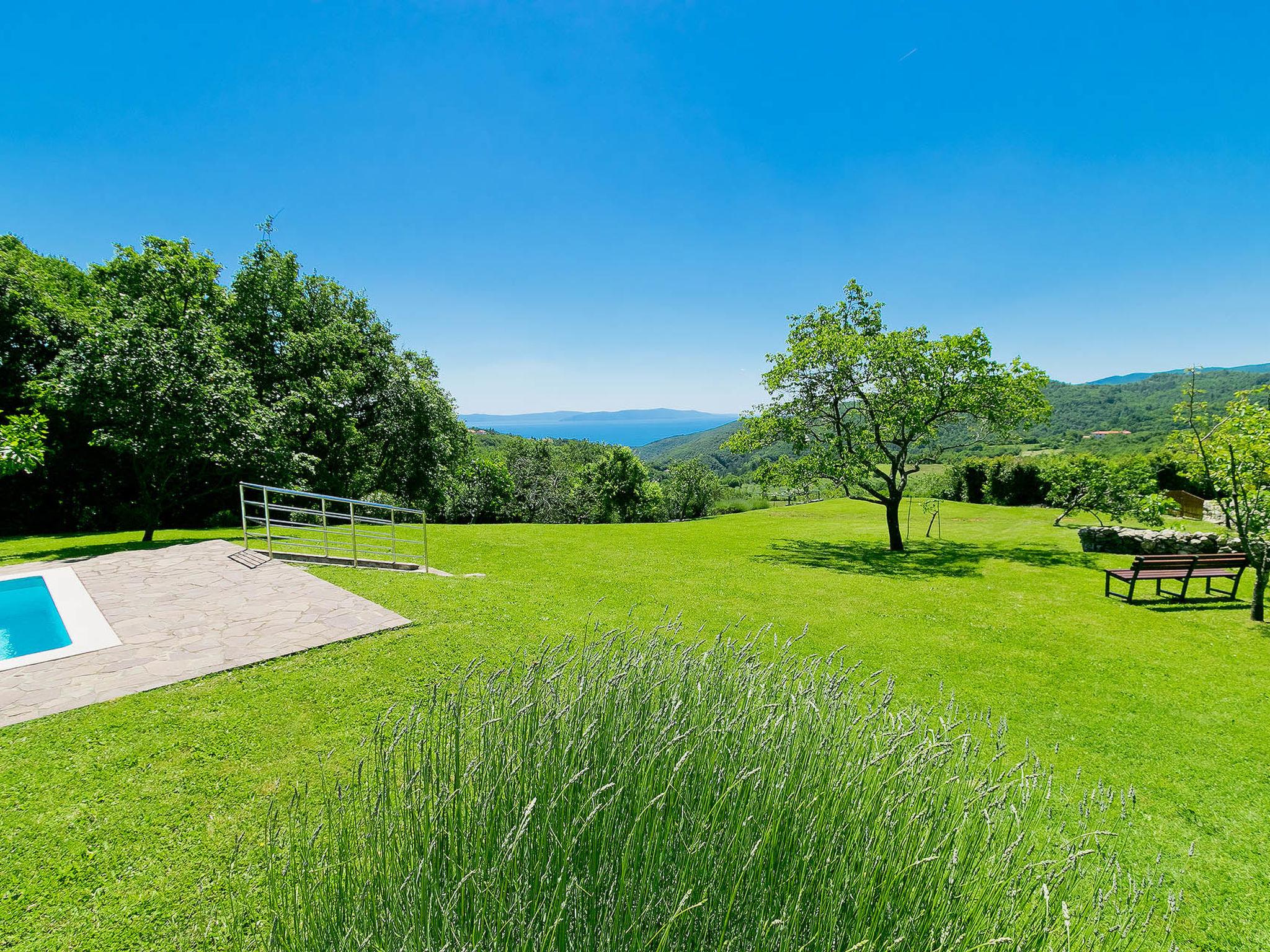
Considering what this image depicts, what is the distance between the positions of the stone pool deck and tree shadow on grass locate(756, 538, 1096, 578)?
11.0m

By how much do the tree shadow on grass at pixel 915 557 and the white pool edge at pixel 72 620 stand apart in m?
13.1

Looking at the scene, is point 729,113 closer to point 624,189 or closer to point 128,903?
point 624,189

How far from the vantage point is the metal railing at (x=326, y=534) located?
903 cm

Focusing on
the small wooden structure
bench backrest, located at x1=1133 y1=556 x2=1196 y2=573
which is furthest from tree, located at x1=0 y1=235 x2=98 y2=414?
the small wooden structure

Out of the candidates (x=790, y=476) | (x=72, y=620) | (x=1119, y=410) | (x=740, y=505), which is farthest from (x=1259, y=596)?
(x=1119, y=410)

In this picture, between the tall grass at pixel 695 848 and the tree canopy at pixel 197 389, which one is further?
the tree canopy at pixel 197 389

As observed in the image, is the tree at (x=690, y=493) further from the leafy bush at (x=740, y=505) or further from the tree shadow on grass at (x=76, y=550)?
Answer: the tree shadow on grass at (x=76, y=550)

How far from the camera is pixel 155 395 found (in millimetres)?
10438

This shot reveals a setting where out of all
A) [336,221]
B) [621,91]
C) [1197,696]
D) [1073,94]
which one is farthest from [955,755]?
[336,221]

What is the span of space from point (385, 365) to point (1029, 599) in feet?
78.4

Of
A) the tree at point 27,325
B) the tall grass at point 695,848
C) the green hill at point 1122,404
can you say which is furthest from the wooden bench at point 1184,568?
the green hill at point 1122,404

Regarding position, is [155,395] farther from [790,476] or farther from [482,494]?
[482,494]

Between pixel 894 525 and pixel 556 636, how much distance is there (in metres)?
12.8

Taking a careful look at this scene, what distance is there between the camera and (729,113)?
17.5 meters
